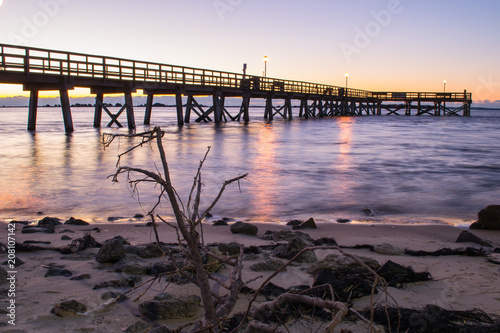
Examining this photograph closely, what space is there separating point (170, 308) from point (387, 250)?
255cm

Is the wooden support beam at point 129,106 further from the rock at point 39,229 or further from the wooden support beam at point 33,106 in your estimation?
the rock at point 39,229

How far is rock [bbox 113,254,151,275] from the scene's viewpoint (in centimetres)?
387

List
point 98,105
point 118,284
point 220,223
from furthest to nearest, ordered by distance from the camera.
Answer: point 98,105 < point 220,223 < point 118,284

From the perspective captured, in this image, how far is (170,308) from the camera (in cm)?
305

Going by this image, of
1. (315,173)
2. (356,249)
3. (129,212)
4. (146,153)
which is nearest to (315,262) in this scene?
(356,249)

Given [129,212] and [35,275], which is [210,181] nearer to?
[129,212]

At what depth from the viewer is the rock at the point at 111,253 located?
412 cm

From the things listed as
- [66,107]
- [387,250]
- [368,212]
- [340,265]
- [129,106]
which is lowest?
[368,212]

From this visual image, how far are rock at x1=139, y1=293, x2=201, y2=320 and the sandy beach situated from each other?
0.18ft

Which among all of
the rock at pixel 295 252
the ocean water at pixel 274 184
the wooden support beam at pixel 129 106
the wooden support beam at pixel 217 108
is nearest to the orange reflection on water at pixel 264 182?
the ocean water at pixel 274 184

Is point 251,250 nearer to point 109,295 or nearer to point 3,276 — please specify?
point 109,295

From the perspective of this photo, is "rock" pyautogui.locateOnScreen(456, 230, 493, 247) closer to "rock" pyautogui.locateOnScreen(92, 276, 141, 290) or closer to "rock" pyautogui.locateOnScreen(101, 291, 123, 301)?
"rock" pyautogui.locateOnScreen(92, 276, 141, 290)

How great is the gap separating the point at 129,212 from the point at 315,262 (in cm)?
390

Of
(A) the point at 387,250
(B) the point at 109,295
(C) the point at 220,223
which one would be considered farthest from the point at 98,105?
(B) the point at 109,295
